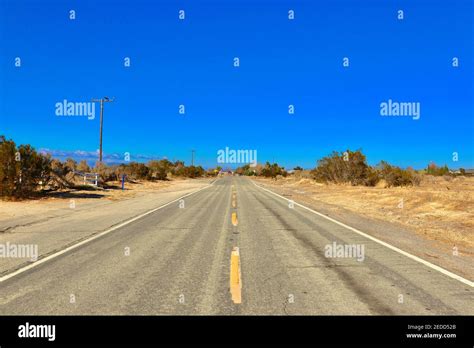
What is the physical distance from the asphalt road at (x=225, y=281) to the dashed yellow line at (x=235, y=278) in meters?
0.07

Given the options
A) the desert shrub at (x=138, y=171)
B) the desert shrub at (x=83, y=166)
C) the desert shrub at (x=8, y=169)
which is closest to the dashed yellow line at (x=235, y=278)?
the desert shrub at (x=8, y=169)

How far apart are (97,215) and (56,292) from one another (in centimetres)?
987

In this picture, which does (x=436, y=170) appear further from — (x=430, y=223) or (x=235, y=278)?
(x=235, y=278)

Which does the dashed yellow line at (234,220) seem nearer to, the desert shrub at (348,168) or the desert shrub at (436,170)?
the desert shrub at (348,168)

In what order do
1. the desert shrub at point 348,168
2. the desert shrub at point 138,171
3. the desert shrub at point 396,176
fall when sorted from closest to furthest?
1. the desert shrub at point 396,176
2. the desert shrub at point 348,168
3. the desert shrub at point 138,171

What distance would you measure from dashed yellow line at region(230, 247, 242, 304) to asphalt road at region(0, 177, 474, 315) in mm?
75

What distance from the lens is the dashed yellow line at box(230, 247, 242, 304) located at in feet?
16.1

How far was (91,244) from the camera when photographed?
859cm

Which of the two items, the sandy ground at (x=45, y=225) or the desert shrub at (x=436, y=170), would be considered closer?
the sandy ground at (x=45, y=225)

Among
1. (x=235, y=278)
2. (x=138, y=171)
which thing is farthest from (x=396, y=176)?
(x=138, y=171)

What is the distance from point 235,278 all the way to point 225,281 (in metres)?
0.22

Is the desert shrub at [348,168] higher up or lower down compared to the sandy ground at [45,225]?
higher up

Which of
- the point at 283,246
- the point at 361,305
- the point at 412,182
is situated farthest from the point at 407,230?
the point at 412,182

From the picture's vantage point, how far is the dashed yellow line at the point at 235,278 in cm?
490
